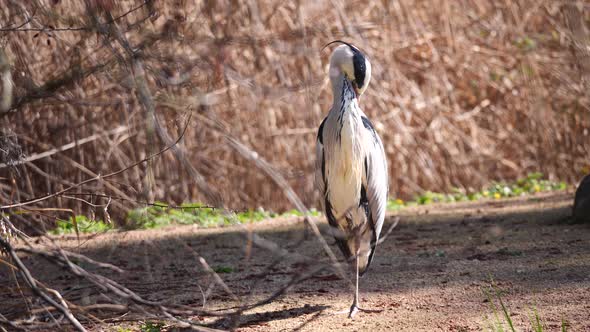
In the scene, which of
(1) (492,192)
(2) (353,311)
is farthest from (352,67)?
(1) (492,192)

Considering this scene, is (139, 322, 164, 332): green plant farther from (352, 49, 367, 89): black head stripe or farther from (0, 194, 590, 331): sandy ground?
(352, 49, 367, 89): black head stripe

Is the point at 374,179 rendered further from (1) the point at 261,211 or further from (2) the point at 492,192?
(2) the point at 492,192

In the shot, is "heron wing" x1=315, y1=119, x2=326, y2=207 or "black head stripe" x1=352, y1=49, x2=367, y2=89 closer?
"black head stripe" x1=352, y1=49, x2=367, y2=89

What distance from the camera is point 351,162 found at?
4.03 meters

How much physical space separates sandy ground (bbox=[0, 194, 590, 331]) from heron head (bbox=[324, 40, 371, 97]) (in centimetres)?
95

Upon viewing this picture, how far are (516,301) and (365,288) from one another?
3.00ft

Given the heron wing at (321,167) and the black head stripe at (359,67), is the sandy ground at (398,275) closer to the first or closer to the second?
the heron wing at (321,167)

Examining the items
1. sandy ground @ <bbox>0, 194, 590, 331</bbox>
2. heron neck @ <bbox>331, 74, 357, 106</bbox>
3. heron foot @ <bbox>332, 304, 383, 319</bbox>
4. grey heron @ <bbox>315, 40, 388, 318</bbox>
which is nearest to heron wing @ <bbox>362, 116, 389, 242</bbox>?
grey heron @ <bbox>315, 40, 388, 318</bbox>

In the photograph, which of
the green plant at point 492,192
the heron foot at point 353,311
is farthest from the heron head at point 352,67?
the green plant at point 492,192

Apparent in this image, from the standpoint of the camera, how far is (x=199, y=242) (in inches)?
225

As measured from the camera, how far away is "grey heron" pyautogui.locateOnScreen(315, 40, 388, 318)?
4.02 meters

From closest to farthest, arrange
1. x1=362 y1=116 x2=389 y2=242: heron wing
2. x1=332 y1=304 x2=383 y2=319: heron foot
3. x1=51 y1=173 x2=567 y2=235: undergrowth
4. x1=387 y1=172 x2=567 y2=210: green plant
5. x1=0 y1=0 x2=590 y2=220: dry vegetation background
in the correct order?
1. x1=332 y1=304 x2=383 y2=319: heron foot
2. x1=362 y1=116 x2=389 y2=242: heron wing
3. x1=51 y1=173 x2=567 y2=235: undergrowth
4. x1=0 y1=0 x2=590 y2=220: dry vegetation background
5. x1=387 y1=172 x2=567 y2=210: green plant

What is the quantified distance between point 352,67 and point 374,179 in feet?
2.02

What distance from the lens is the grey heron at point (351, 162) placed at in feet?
13.2
